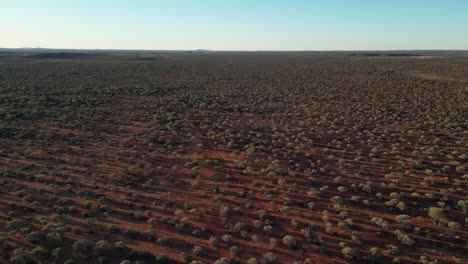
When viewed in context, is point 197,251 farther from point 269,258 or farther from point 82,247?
point 82,247

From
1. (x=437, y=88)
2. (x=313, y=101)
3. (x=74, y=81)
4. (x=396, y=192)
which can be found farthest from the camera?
(x=74, y=81)

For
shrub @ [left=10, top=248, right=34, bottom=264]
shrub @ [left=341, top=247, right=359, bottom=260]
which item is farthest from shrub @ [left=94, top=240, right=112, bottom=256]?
shrub @ [left=341, top=247, right=359, bottom=260]

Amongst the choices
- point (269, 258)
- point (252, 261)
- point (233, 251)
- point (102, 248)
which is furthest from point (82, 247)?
point (269, 258)

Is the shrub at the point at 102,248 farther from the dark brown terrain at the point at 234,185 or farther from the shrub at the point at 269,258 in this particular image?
the shrub at the point at 269,258

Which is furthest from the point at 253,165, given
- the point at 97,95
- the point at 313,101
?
the point at 97,95

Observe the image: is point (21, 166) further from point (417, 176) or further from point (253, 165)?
point (417, 176)

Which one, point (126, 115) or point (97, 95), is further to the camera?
point (97, 95)

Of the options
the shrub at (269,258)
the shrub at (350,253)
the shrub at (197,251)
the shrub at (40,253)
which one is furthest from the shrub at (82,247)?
the shrub at (350,253)

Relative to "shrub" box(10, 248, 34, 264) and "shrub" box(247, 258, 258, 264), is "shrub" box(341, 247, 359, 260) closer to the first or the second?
"shrub" box(247, 258, 258, 264)
